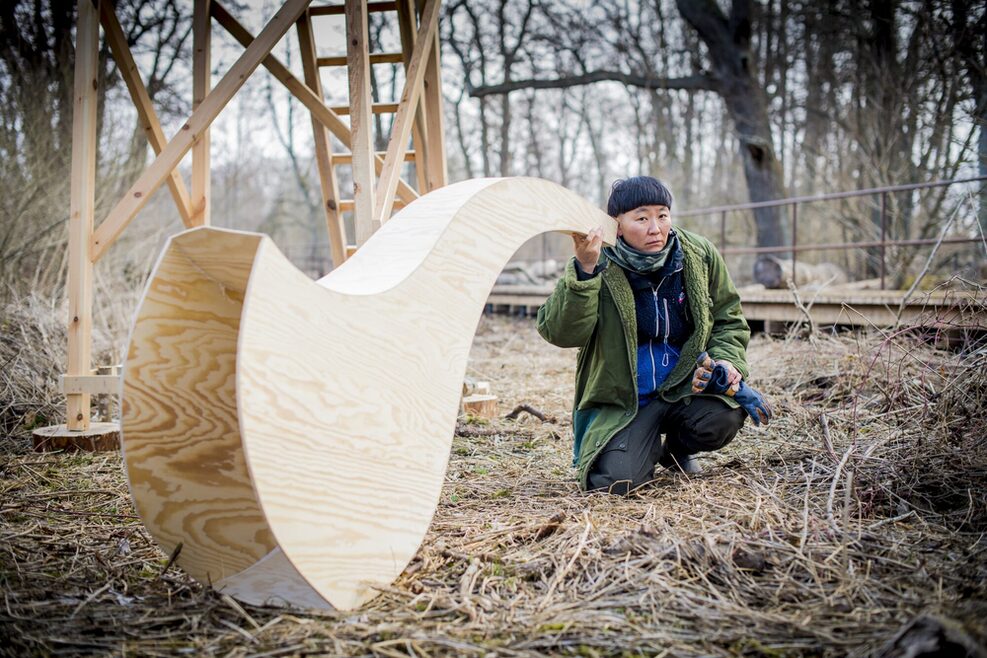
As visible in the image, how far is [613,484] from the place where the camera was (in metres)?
2.68

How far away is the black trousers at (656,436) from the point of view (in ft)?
9.04

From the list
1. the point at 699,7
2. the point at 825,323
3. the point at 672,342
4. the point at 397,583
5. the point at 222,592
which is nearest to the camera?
the point at 222,592

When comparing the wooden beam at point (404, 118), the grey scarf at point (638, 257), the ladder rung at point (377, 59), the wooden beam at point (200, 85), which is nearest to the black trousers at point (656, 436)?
the grey scarf at point (638, 257)

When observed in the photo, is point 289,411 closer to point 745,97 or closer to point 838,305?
point 838,305

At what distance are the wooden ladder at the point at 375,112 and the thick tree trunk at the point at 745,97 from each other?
28.6 ft

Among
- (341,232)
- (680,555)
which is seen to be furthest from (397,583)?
(341,232)

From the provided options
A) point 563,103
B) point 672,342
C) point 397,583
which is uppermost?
point 563,103

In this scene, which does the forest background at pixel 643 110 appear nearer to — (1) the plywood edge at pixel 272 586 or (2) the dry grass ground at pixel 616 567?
(2) the dry grass ground at pixel 616 567

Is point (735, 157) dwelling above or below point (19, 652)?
above

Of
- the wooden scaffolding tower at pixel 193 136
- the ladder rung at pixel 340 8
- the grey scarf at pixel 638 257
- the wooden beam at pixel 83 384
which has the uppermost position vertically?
the ladder rung at pixel 340 8

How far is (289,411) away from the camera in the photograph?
1599 mm

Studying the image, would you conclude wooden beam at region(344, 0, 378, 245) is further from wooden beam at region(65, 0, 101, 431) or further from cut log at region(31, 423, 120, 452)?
cut log at region(31, 423, 120, 452)

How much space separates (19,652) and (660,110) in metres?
17.1

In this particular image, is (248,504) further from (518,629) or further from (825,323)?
(825,323)
